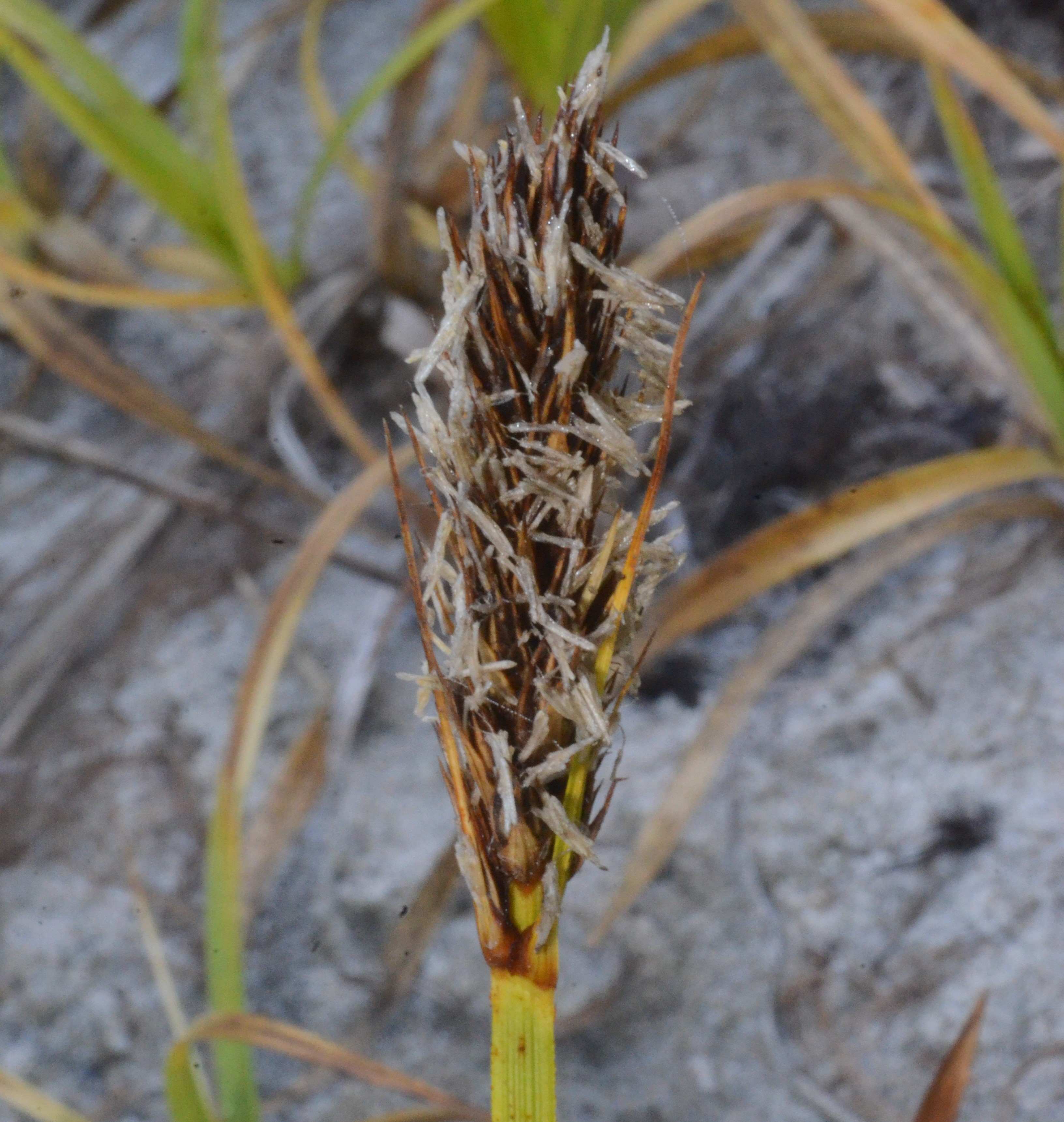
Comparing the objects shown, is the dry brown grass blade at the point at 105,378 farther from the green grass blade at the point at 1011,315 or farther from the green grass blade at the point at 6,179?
the green grass blade at the point at 1011,315

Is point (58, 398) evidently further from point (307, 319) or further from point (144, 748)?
point (144, 748)

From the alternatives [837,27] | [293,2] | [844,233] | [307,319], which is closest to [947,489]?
[844,233]

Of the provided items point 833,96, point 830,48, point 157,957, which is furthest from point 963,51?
point 157,957

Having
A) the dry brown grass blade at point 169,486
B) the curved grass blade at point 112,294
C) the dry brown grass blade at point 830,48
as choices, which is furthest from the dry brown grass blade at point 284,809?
the dry brown grass blade at point 830,48

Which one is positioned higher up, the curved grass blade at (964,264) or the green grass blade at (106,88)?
the green grass blade at (106,88)

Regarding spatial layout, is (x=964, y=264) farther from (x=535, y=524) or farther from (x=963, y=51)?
(x=535, y=524)

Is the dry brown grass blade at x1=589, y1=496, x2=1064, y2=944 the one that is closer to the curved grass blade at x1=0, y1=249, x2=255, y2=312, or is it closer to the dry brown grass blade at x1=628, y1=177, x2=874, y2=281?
the dry brown grass blade at x1=628, y1=177, x2=874, y2=281
